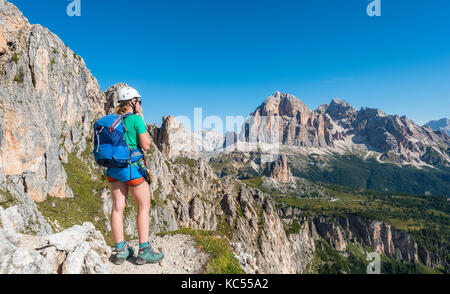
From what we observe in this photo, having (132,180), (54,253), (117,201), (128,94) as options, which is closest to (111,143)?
(132,180)

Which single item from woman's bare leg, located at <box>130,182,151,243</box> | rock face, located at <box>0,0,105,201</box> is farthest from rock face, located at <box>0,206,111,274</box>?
rock face, located at <box>0,0,105,201</box>

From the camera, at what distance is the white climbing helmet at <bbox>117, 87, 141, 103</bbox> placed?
7.78 meters

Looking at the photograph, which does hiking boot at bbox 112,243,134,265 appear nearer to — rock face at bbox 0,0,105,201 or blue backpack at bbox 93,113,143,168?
blue backpack at bbox 93,113,143,168

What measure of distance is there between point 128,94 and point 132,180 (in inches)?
116

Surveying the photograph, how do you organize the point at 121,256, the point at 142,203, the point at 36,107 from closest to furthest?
the point at 142,203 → the point at 121,256 → the point at 36,107

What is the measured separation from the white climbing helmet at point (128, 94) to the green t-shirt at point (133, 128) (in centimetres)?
80

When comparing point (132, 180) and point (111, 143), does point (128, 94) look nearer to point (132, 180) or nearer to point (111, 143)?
point (111, 143)

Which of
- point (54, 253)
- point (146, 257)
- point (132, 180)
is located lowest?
point (146, 257)

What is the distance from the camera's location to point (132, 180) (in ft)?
25.0

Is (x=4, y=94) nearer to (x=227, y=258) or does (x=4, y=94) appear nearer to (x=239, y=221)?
(x=227, y=258)

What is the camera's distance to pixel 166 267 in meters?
8.88

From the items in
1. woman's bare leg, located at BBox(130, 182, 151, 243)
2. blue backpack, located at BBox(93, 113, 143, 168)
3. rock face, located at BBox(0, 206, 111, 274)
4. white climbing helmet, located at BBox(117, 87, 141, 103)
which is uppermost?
white climbing helmet, located at BBox(117, 87, 141, 103)

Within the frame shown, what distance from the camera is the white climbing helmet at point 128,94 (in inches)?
306
